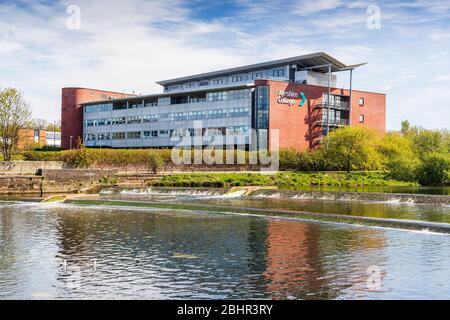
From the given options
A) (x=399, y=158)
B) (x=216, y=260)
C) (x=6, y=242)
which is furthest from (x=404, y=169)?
(x=6, y=242)

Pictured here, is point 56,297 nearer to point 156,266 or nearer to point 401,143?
point 156,266

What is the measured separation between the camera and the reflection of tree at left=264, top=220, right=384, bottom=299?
52.8 ft

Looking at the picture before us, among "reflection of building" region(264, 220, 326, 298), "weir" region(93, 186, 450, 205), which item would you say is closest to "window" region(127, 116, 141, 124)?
"weir" region(93, 186, 450, 205)

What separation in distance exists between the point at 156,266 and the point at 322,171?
2511 inches

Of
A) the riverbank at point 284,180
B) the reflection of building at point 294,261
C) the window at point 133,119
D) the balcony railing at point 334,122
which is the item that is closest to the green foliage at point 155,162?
the riverbank at point 284,180

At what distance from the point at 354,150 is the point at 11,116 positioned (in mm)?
48858

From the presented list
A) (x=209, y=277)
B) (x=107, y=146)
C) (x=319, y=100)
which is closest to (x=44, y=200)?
(x=209, y=277)

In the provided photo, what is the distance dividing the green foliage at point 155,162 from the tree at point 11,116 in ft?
60.1

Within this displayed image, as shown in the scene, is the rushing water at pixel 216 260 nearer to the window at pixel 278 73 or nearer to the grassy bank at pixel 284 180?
the grassy bank at pixel 284 180

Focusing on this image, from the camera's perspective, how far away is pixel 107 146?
118438mm

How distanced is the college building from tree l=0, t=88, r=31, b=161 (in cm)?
929

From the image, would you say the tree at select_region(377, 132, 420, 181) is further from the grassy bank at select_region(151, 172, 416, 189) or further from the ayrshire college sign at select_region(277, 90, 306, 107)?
the ayrshire college sign at select_region(277, 90, 306, 107)

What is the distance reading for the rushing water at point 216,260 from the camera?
51.7ft

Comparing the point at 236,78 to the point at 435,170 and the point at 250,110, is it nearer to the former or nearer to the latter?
the point at 250,110
